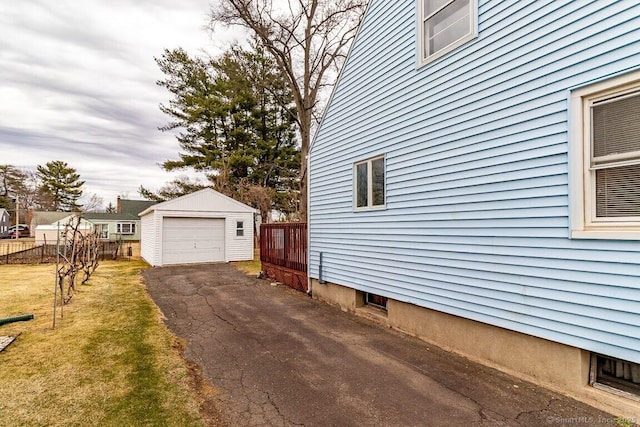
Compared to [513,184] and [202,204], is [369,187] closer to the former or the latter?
[513,184]

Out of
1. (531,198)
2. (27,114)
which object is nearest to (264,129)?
(27,114)

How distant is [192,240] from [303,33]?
11.8 meters

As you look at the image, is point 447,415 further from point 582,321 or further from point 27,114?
point 27,114

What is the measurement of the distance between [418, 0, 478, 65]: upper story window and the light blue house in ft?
0.08

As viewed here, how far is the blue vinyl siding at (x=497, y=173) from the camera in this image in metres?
2.96

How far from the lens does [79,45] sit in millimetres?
11062

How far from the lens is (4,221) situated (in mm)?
45594

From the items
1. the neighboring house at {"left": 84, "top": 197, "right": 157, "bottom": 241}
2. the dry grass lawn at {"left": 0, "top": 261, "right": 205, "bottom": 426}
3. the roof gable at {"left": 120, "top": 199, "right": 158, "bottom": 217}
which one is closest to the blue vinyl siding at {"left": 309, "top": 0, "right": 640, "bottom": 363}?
the dry grass lawn at {"left": 0, "top": 261, "right": 205, "bottom": 426}

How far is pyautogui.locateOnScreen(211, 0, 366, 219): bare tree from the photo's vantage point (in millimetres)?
14453

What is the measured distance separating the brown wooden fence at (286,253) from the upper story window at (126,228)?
97.5 feet

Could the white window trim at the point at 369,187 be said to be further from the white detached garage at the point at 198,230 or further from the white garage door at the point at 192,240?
the white garage door at the point at 192,240

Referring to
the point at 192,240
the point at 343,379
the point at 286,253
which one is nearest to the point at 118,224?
the point at 192,240

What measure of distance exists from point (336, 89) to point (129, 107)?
58.7ft

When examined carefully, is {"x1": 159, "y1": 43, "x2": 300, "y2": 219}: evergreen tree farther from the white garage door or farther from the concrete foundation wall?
the concrete foundation wall
